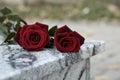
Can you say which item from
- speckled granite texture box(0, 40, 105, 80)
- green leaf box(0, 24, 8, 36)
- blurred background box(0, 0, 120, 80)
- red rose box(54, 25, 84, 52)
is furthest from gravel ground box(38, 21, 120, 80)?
red rose box(54, 25, 84, 52)

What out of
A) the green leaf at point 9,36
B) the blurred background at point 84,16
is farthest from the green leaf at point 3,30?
the blurred background at point 84,16

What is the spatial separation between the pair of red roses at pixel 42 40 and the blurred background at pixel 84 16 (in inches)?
162

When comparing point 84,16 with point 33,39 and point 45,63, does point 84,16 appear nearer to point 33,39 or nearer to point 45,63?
point 33,39

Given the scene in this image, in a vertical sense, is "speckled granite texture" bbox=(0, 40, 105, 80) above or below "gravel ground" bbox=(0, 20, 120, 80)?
above

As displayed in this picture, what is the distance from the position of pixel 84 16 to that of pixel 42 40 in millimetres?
6878

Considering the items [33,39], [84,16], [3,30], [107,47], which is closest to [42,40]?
[33,39]

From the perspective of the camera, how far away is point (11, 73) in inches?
71.6

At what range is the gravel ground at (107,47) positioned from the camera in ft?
18.9

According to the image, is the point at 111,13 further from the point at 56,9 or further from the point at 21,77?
the point at 21,77

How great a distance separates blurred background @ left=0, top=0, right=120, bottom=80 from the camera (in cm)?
748

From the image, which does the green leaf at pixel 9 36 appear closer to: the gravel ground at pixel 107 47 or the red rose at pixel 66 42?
the red rose at pixel 66 42

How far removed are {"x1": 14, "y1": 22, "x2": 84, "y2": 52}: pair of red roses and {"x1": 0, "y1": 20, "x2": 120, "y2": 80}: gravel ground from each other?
3.18 meters

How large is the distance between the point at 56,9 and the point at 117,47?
2.89 meters

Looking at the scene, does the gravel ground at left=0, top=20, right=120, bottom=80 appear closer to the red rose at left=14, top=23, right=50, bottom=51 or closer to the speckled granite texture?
the speckled granite texture
